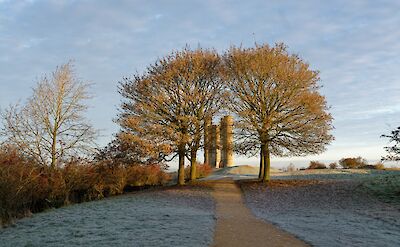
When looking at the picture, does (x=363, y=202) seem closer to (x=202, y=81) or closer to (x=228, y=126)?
(x=228, y=126)

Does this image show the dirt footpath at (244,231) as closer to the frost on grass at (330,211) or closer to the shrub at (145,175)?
the frost on grass at (330,211)

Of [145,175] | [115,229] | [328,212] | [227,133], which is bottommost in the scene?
[115,229]

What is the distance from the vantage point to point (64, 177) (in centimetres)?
2567

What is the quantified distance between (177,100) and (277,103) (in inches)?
306

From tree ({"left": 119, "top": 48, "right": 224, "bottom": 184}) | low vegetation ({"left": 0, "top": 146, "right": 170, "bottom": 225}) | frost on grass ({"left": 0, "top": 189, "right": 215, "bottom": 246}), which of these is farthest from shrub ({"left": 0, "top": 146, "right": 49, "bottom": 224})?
tree ({"left": 119, "top": 48, "right": 224, "bottom": 184})

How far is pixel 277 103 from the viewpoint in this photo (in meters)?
29.8

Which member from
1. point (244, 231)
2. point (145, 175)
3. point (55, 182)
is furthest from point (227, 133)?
point (244, 231)

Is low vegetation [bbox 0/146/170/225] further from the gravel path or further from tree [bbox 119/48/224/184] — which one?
the gravel path

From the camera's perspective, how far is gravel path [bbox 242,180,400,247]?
457 inches

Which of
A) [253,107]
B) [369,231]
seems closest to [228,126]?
[253,107]

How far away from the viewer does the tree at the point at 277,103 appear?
29.2 m

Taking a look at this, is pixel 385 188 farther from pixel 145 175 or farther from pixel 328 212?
pixel 145 175

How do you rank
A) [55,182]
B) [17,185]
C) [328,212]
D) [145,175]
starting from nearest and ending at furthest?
[328,212]
[17,185]
[55,182]
[145,175]

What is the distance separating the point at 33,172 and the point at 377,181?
892 inches
